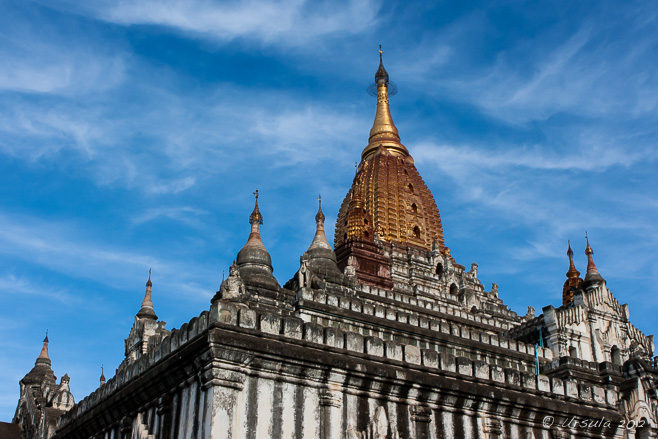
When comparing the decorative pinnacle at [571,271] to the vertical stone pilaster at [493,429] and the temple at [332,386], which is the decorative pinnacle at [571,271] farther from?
the vertical stone pilaster at [493,429]

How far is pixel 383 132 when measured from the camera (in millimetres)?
86625

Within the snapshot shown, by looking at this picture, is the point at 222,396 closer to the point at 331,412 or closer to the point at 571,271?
the point at 331,412

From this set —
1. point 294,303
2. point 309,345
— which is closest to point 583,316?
point 294,303

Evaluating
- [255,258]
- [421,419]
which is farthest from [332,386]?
[255,258]

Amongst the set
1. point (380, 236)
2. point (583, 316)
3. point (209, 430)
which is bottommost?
point (209, 430)

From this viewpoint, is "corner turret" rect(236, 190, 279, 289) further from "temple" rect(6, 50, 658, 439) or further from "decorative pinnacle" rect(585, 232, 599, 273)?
"decorative pinnacle" rect(585, 232, 599, 273)

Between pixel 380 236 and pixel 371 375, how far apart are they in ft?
183

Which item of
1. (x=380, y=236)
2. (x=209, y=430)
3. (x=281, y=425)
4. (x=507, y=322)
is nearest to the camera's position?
(x=209, y=430)

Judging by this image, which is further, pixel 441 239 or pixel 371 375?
pixel 441 239

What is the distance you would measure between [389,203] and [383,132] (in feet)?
42.4

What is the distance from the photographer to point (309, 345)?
18516mm

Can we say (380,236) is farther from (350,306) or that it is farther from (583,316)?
(350,306)

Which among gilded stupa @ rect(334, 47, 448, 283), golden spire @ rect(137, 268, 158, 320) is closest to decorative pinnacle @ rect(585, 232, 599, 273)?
gilded stupa @ rect(334, 47, 448, 283)

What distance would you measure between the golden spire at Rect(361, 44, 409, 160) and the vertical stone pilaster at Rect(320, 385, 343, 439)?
221ft
